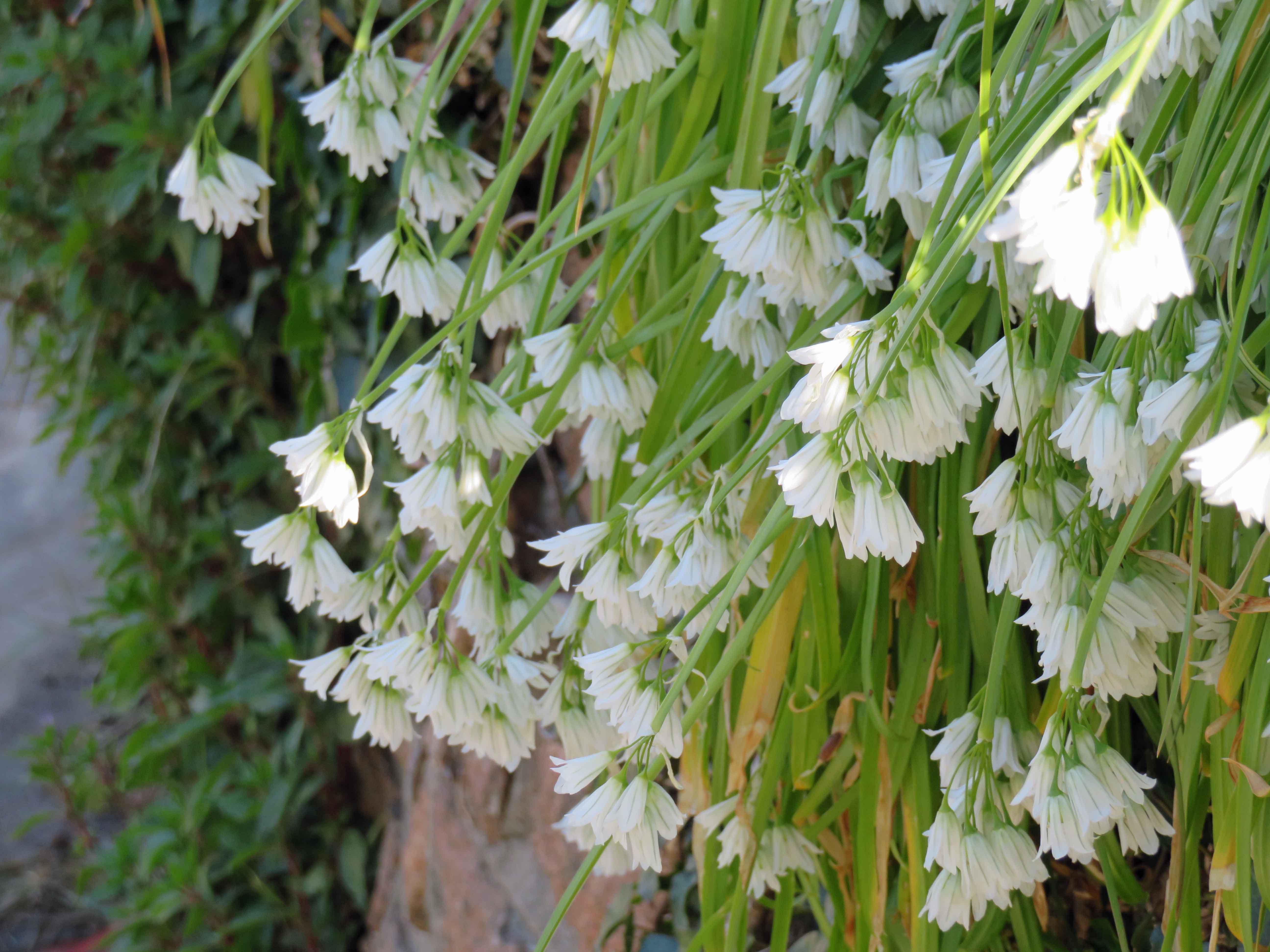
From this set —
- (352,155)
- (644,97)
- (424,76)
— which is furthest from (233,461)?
(644,97)

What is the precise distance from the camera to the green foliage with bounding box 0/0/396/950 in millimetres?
1382

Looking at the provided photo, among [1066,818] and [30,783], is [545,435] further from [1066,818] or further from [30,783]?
[30,783]

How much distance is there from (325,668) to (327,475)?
0.15 meters

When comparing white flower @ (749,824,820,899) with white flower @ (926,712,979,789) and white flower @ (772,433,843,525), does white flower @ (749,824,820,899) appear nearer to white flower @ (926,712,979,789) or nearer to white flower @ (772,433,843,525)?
white flower @ (926,712,979,789)

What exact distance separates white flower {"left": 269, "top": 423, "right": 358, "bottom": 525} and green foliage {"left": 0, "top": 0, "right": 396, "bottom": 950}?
0.80 m

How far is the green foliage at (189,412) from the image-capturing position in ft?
4.53

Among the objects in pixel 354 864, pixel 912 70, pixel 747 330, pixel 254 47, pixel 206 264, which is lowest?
pixel 354 864

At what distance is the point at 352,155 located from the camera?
2.16ft

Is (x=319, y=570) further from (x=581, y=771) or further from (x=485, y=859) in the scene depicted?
(x=485, y=859)

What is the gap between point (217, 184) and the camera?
0.65 meters

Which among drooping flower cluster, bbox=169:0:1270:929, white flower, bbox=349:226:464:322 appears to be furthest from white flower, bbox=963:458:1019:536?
white flower, bbox=349:226:464:322

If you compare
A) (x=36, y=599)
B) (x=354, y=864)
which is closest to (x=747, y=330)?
(x=354, y=864)

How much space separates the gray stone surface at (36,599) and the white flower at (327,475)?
2.15m

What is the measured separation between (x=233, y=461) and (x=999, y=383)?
1.31m
